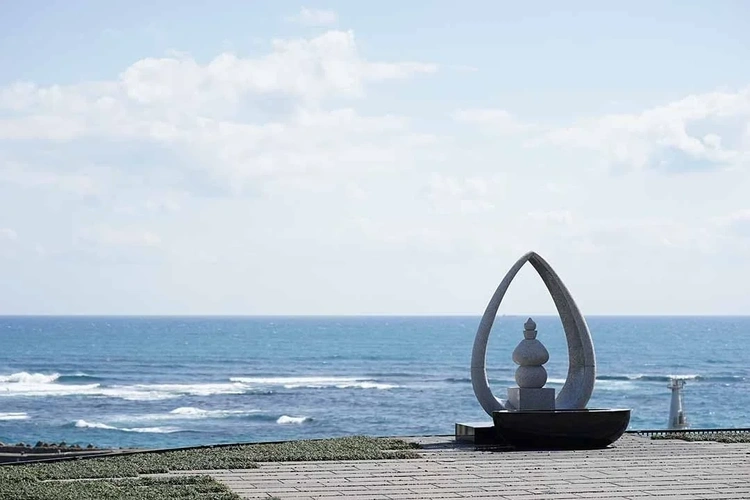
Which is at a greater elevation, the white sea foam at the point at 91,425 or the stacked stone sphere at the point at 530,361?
the stacked stone sphere at the point at 530,361

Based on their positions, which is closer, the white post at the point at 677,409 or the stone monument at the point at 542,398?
the stone monument at the point at 542,398

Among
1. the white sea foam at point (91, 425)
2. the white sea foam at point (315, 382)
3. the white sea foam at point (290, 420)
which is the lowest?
the white sea foam at point (91, 425)

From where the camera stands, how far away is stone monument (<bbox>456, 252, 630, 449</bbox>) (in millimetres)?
16109

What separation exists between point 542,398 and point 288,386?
181 ft

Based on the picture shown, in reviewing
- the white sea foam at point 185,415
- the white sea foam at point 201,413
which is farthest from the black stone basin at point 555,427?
the white sea foam at point 201,413

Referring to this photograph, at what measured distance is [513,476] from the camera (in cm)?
1309

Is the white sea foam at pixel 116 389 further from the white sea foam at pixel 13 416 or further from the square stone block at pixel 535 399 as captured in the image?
the square stone block at pixel 535 399

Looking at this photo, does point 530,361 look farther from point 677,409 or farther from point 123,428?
point 123,428

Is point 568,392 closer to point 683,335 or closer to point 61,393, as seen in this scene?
point 61,393

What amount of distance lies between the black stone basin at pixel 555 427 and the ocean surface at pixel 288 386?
3057cm

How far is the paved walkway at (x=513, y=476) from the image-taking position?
11766 mm

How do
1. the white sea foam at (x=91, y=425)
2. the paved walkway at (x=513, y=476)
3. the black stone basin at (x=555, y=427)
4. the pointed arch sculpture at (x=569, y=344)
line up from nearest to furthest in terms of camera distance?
1. the paved walkway at (x=513, y=476)
2. the black stone basin at (x=555, y=427)
3. the pointed arch sculpture at (x=569, y=344)
4. the white sea foam at (x=91, y=425)

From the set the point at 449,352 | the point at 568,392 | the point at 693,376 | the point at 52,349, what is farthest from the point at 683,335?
the point at 568,392

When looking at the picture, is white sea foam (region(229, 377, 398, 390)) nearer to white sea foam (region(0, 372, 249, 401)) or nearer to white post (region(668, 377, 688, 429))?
white sea foam (region(0, 372, 249, 401))
